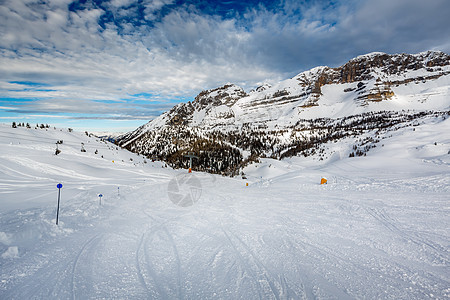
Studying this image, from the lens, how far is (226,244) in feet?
16.8

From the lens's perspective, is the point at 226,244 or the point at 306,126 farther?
the point at 306,126

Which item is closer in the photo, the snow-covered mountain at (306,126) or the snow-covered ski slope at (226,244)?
the snow-covered ski slope at (226,244)

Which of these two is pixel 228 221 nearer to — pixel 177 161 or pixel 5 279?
pixel 5 279

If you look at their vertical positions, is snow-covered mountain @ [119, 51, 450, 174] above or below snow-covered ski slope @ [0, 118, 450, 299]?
above

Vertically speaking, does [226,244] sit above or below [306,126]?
below

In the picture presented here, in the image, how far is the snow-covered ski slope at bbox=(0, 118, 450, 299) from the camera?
3381 millimetres

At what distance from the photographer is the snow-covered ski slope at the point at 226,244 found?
3.38 meters

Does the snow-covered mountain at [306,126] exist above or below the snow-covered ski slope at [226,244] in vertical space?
above

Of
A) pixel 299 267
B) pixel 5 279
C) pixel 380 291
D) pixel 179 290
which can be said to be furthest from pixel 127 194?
pixel 380 291

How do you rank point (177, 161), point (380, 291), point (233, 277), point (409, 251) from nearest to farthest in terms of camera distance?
point (380, 291), point (233, 277), point (409, 251), point (177, 161)

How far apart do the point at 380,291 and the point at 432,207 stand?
215 inches

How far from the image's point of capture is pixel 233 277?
3756mm

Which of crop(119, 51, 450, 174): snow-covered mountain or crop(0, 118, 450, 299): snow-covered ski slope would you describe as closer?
crop(0, 118, 450, 299): snow-covered ski slope

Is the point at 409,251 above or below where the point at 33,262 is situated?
above
